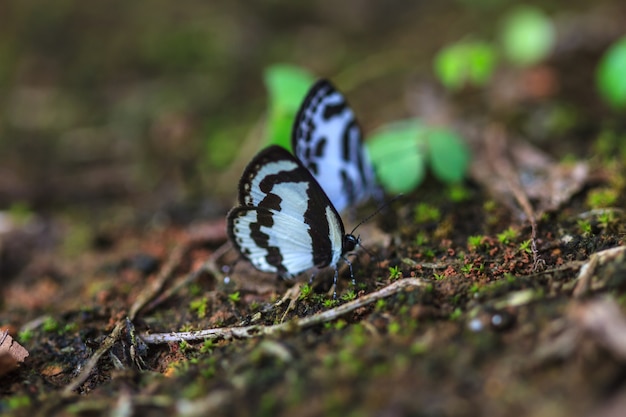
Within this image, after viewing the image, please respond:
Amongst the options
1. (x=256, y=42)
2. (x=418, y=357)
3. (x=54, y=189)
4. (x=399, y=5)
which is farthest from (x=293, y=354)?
(x=399, y=5)

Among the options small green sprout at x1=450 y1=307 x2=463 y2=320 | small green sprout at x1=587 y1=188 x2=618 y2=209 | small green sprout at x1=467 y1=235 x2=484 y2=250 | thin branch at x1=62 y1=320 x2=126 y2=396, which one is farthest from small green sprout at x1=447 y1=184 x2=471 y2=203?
thin branch at x1=62 y1=320 x2=126 y2=396

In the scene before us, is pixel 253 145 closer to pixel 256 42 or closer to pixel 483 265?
pixel 256 42

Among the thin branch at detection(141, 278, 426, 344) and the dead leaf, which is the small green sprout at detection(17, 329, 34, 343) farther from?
the thin branch at detection(141, 278, 426, 344)

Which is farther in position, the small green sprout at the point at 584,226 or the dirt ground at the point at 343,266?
the small green sprout at the point at 584,226

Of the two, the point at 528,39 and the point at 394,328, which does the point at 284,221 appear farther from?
the point at 528,39

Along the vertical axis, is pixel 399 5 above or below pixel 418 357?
above

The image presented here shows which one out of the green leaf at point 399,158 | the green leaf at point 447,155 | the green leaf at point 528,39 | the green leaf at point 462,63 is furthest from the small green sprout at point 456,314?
the green leaf at point 528,39

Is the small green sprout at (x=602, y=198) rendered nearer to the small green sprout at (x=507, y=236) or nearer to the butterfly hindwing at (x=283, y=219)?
the small green sprout at (x=507, y=236)
